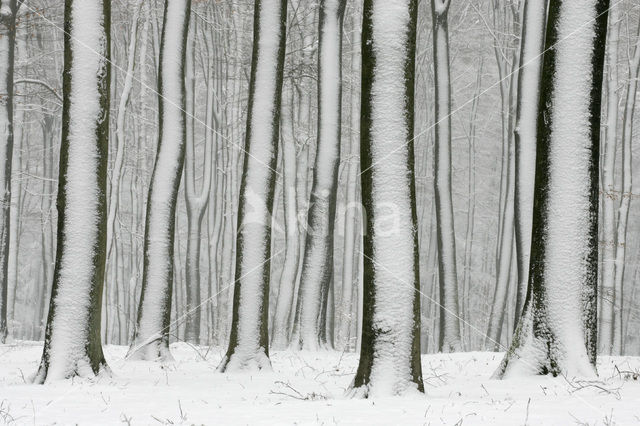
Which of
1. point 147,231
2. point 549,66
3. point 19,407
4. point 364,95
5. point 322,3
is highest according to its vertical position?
point 322,3

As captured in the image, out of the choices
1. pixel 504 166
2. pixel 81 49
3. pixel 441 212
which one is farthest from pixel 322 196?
pixel 504 166

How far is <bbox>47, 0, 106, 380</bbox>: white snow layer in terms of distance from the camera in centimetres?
860

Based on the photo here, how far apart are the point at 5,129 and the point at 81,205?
29.5ft

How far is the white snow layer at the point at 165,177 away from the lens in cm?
1163

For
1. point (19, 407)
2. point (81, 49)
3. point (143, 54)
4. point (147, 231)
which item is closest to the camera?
point (19, 407)

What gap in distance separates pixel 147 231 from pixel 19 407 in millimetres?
5326

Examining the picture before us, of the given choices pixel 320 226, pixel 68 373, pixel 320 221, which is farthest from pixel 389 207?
pixel 320 226

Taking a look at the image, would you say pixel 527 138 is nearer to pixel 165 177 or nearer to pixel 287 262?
pixel 287 262

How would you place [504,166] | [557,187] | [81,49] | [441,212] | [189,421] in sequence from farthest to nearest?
[504,166], [441,212], [81,49], [557,187], [189,421]

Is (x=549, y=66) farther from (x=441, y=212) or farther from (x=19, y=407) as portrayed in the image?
(x=441, y=212)

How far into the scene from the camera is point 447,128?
637 inches

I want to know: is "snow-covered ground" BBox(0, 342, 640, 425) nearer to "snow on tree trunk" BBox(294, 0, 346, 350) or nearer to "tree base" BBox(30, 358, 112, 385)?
"tree base" BBox(30, 358, 112, 385)

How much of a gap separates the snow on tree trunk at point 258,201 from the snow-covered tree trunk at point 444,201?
20.5 ft

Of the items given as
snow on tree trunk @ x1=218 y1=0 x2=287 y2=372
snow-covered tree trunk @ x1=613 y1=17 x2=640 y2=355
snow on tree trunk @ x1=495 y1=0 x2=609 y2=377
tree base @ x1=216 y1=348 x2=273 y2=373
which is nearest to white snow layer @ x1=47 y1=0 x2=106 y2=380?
tree base @ x1=216 y1=348 x2=273 y2=373
